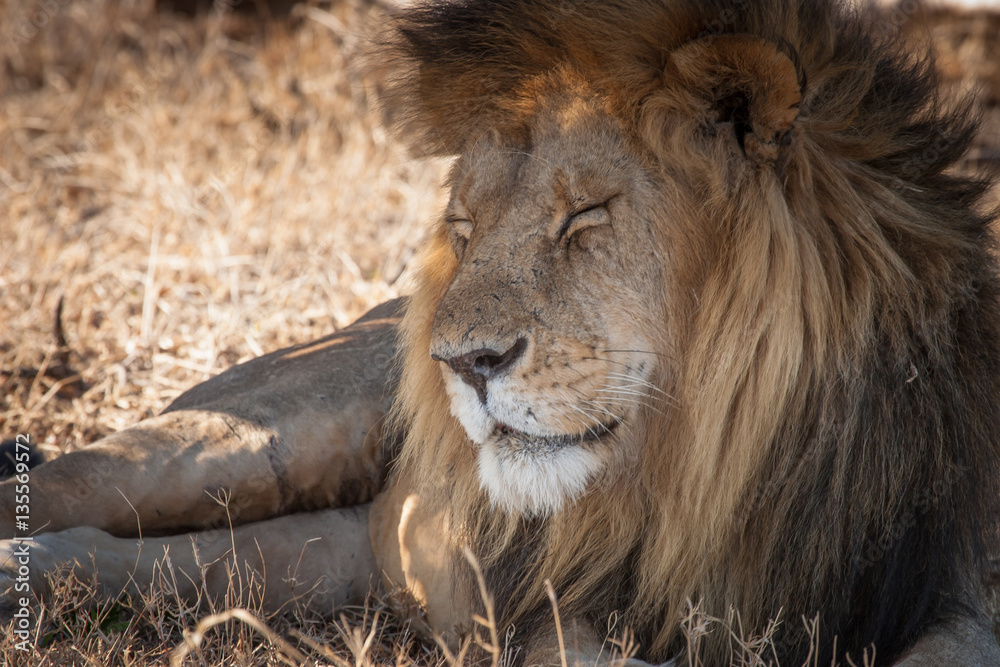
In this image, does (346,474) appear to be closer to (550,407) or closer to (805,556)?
(550,407)

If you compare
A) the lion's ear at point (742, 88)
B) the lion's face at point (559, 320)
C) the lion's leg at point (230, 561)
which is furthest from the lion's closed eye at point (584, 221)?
the lion's leg at point (230, 561)

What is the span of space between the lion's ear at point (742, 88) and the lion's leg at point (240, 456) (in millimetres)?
1169

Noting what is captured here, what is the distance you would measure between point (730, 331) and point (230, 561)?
1.60 meters

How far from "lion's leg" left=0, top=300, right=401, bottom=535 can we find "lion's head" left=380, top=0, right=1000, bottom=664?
843 mm

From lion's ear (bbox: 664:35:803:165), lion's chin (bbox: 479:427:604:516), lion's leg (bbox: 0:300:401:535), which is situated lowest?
lion's leg (bbox: 0:300:401:535)

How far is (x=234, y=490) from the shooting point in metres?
2.78

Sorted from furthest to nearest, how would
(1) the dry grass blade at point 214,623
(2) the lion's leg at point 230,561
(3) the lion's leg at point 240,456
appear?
(3) the lion's leg at point 240,456, (2) the lion's leg at point 230,561, (1) the dry grass blade at point 214,623

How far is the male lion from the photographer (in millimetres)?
1970

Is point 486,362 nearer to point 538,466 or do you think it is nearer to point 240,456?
point 538,466

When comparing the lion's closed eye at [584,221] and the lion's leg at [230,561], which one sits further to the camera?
the lion's leg at [230,561]

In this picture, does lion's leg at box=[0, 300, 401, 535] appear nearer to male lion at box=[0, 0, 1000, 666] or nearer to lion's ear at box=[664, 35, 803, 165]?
male lion at box=[0, 0, 1000, 666]

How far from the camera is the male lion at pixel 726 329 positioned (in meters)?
1.97

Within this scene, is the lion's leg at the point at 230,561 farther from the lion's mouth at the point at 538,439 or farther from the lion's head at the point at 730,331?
the lion's head at the point at 730,331

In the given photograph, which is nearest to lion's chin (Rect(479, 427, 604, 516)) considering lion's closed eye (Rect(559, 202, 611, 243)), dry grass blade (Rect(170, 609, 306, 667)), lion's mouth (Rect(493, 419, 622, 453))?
lion's mouth (Rect(493, 419, 622, 453))
